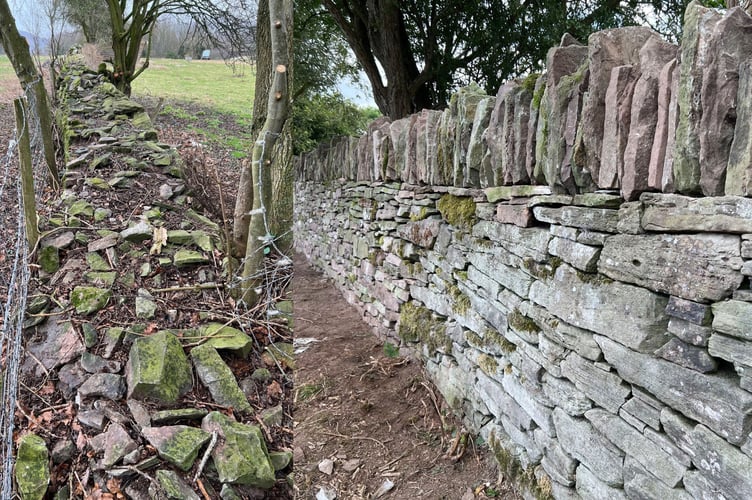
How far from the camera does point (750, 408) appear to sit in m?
1.29

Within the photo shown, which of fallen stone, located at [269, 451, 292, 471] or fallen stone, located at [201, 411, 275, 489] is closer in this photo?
fallen stone, located at [201, 411, 275, 489]

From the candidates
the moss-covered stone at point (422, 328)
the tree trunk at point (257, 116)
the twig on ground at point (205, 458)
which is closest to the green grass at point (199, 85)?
the tree trunk at point (257, 116)

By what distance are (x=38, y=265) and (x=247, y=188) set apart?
5.56ft

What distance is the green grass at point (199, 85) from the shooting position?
1592cm

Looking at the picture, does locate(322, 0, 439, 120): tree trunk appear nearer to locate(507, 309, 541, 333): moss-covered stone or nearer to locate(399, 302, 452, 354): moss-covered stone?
locate(399, 302, 452, 354): moss-covered stone

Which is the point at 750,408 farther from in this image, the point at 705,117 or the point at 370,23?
the point at 370,23

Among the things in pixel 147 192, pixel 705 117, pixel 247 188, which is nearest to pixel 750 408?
pixel 705 117

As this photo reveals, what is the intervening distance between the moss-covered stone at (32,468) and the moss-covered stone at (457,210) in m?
2.67

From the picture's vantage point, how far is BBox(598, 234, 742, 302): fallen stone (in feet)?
4.42

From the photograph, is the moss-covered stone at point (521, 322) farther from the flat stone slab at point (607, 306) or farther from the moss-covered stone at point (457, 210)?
the moss-covered stone at point (457, 210)

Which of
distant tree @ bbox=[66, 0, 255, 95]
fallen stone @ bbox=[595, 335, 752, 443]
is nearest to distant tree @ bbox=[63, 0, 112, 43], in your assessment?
distant tree @ bbox=[66, 0, 255, 95]

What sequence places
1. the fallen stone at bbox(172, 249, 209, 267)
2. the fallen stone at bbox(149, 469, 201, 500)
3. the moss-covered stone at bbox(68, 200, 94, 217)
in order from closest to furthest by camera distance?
1. the fallen stone at bbox(149, 469, 201, 500)
2. the fallen stone at bbox(172, 249, 209, 267)
3. the moss-covered stone at bbox(68, 200, 94, 217)

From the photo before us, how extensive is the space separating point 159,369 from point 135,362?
0.50 feet

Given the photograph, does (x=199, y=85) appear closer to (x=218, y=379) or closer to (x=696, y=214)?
(x=218, y=379)
